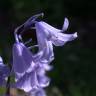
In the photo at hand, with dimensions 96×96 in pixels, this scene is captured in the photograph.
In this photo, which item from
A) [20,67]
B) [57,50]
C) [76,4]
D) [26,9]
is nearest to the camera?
[20,67]

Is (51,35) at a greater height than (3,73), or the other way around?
(51,35)

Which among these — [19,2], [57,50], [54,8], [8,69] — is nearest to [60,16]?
[54,8]

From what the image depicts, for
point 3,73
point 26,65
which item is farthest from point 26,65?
point 3,73

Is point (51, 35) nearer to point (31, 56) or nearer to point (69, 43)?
point (31, 56)

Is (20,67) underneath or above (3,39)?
above

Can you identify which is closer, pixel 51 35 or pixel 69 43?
pixel 51 35

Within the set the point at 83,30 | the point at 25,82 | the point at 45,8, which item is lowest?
the point at 83,30

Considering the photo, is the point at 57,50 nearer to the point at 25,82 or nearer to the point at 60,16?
the point at 60,16

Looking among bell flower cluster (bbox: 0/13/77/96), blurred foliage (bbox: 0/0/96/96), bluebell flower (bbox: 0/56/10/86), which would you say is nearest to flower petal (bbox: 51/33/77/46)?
bell flower cluster (bbox: 0/13/77/96)

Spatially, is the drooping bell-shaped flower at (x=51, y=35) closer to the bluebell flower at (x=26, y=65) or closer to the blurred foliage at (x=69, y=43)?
the bluebell flower at (x=26, y=65)
